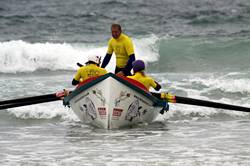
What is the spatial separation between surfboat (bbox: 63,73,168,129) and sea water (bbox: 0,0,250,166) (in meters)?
0.22

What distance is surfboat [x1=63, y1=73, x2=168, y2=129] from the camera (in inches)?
523

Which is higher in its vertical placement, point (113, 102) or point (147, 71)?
point (147, 71)

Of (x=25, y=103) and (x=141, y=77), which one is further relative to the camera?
(x=25, y=103)

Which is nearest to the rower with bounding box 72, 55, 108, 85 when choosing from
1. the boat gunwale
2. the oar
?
the boat gunwale

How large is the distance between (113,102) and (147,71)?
10280 millimetres

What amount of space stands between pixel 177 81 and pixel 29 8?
54.2ft

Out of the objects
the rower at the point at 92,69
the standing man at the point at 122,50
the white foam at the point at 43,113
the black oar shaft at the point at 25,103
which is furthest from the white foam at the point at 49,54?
the black oar shaft at the point at 25,103

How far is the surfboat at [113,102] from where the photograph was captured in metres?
13.3

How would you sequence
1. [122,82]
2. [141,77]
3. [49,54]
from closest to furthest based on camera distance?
1. [122,82]
2. [141,77]
3. [49,54]

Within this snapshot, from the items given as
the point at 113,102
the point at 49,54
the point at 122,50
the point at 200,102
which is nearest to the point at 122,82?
the point at 113,102

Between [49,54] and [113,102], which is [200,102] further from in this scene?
[49,54]

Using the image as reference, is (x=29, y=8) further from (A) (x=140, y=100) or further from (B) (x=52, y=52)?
(A) (x=140, y=100)

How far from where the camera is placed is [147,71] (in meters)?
23.6

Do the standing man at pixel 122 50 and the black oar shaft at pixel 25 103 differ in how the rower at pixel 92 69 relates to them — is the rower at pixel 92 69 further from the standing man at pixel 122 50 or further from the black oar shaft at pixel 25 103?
the standing man at pixel 122 50
